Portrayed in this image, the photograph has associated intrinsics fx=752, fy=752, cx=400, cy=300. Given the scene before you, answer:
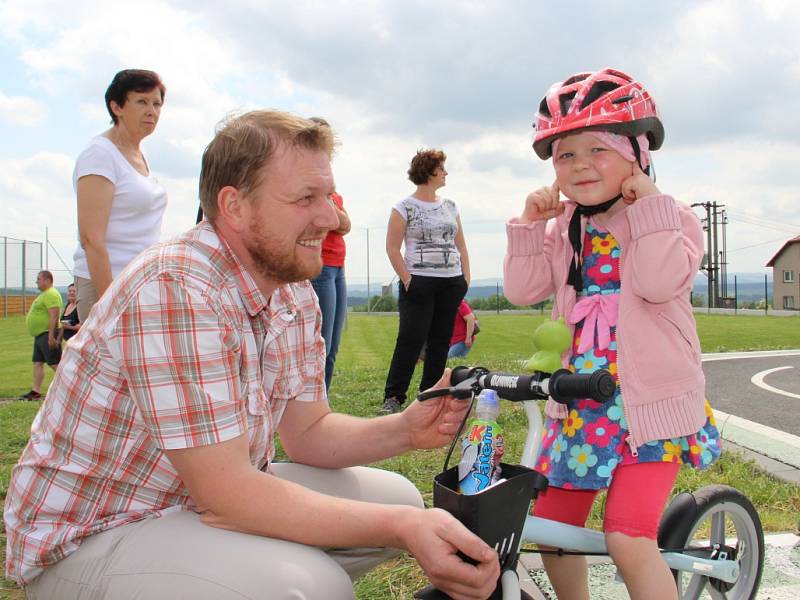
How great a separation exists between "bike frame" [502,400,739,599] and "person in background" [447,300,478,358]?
192 inches

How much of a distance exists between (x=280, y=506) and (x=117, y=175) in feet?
8.31

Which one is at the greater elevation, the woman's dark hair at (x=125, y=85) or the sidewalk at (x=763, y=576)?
the woman's dark hair at (x=125, y=85)

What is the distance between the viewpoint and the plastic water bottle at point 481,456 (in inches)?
64.9

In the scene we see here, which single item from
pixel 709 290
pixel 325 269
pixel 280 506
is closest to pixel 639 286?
pixel 280 506

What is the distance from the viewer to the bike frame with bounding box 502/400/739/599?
6.12 feet

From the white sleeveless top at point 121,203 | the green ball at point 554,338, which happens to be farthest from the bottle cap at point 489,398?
the white sleeveless top at point 121,203

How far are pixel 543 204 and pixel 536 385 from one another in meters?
1.00

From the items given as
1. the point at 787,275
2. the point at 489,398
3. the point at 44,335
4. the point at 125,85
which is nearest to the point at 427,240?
the point at 125,85

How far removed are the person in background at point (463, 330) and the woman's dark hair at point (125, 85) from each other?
4006 mm

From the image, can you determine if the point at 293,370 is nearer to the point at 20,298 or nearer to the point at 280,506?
the point at 280,506

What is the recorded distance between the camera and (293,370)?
237 centimetres

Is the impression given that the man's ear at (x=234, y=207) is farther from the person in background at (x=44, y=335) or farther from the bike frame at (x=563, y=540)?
the person in background at (x=44, y=335)

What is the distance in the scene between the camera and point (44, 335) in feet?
31.9

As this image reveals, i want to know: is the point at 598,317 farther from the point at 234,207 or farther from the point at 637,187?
the point at 234,207
